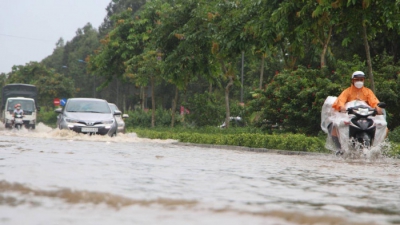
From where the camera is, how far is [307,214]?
563cm

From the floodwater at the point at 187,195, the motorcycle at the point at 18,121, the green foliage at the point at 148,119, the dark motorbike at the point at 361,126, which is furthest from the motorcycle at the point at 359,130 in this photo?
the motorcycle at the point at 18,121

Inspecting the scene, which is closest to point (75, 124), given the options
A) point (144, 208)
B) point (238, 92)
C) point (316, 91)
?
point (316, 91)

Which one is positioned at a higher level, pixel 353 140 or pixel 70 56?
pixel 70 56

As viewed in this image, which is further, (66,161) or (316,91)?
(316,91)

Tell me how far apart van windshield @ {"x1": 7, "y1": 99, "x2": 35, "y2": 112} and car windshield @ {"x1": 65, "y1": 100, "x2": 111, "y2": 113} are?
19966 mm

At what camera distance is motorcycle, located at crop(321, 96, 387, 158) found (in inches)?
583

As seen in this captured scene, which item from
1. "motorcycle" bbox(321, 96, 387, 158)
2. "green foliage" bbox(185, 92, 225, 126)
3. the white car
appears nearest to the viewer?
"motorcycle" bbox(321, 96, 387, 158)

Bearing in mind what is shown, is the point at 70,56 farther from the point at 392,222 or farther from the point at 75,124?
the point at 392,222

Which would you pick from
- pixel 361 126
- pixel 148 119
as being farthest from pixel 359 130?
pixel 148 119

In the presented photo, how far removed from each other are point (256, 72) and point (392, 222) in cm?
4617

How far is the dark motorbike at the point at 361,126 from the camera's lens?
14.8 m

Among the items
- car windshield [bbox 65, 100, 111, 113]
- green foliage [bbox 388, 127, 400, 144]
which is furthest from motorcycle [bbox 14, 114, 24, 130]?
green foliage [bbox 388, 127, 400, 144]

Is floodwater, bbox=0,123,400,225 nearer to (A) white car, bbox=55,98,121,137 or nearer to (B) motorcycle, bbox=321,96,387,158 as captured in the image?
(B) motorcycle, bbox=321,96,387,158

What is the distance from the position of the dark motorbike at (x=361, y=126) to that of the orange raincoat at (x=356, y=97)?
13.5 inches
